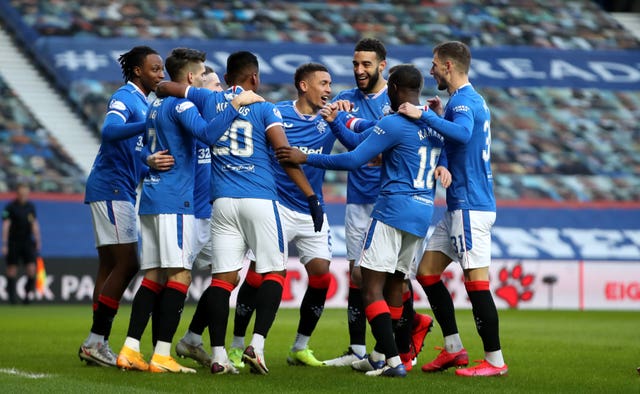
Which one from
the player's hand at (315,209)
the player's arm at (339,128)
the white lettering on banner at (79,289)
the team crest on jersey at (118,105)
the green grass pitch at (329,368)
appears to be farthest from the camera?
the white lettering on banner at (79,289)

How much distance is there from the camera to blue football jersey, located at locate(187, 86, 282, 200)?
7.88m

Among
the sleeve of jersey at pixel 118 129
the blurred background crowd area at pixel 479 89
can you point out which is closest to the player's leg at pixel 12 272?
the blurred background crowd area at pixel 479 89

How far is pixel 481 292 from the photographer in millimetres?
8031

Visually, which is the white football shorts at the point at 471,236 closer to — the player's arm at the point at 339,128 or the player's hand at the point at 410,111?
the player's hand at the point at 410,111

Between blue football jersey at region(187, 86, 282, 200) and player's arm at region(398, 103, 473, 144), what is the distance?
925 mm

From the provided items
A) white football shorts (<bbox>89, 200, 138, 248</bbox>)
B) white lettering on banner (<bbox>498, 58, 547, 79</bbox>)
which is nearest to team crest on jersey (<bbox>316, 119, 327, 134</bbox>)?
white football shorts (<bbox>89, 200, 138, 248</bbox>)

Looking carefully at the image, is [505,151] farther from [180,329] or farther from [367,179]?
[367,179]

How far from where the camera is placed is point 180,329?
13125 millimetres

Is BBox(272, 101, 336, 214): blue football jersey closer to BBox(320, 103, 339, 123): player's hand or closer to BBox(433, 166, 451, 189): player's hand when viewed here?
BBox(320, 103, 339, 123): player's hand

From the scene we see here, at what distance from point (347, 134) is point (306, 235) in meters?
0.93

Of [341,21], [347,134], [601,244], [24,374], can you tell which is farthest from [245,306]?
[341,21]

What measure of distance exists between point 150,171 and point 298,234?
1.34 metres

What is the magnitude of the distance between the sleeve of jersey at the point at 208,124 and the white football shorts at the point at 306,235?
121 centimetres

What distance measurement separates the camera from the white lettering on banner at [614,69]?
86.7 ft
